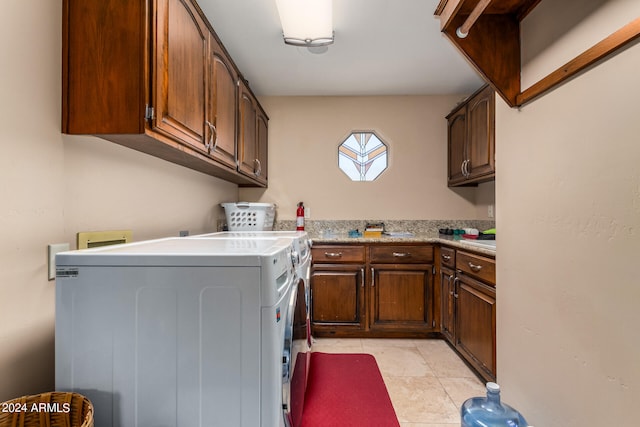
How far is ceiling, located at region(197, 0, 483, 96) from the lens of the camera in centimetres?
182

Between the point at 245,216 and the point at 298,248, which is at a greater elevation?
the point at 245,216

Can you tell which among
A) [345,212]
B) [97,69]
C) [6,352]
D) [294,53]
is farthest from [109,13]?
[345,212]

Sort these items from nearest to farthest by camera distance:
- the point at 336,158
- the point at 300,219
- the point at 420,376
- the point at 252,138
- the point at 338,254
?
1. the point at 420,376
2. the point at 252,138
3. the point at 338,254
4. the point at 300,219
5. the point at 336,158

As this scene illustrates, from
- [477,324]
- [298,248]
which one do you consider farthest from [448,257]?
[298,248]

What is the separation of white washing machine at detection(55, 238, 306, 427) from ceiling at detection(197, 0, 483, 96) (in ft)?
5.40

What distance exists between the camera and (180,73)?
1.29 metres

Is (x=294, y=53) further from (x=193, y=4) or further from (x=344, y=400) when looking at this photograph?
(x=344, y=400)

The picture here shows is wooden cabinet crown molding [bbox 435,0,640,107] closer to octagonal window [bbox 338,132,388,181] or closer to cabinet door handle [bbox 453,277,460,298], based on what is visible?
cabinet door handle [bbox 453,277,460,298]

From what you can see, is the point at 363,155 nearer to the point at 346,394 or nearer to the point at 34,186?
the point at 346,394

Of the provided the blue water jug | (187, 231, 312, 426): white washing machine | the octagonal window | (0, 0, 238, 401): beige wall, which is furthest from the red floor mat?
the octagonal window

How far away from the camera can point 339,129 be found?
10.4ft

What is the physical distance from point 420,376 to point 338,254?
3.49 ft

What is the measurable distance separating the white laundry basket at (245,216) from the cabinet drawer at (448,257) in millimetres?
1477

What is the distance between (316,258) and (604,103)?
82.5 inches
